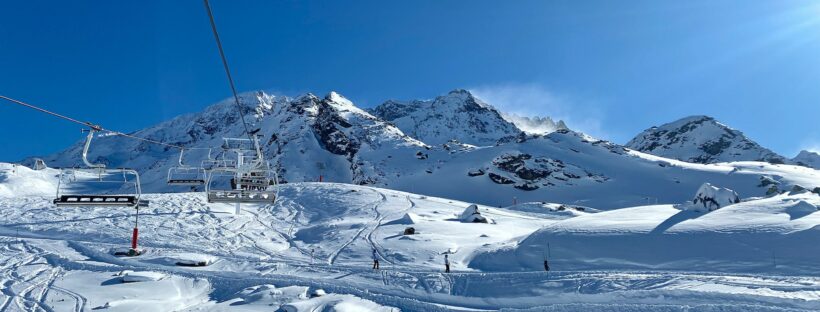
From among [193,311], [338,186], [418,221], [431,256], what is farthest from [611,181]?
[193,311]

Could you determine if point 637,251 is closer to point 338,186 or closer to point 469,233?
point 469,233

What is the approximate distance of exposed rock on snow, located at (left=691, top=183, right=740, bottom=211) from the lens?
3172 centimetres

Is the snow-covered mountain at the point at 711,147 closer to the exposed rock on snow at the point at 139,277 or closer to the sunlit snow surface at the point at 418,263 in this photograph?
the sunlit snow surface at the point at 418,263

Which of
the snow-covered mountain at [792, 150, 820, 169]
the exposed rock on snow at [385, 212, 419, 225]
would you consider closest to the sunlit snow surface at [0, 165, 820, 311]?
the exposed rock on snow at [385, 212, 419, 225]

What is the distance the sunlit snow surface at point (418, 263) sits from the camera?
61.6 feet

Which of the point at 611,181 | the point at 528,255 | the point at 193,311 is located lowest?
the point at 193,311

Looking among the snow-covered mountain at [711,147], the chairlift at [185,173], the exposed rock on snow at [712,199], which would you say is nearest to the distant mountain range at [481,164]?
the snow-covered mountain at [711,147]

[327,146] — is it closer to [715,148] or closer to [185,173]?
[185,173]

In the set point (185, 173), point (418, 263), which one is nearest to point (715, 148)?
point (418, 263)

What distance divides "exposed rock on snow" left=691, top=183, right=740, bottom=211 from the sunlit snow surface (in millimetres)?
1629

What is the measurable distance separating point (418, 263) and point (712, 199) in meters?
19.0

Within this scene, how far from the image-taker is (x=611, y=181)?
94.2 meters

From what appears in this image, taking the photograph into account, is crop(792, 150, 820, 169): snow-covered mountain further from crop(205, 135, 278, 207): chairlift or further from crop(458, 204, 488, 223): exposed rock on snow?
crop(205, 135, 278, 207): chairlift

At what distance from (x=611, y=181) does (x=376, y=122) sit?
7899 centimetres
